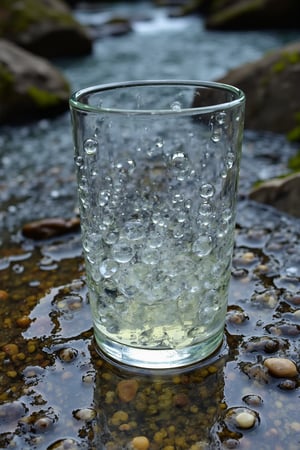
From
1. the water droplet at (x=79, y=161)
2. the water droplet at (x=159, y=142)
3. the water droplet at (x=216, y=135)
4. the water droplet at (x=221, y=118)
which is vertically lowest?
the water droplet at (x=79, y=161)

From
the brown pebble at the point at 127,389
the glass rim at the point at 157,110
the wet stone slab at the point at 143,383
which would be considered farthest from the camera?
the brown pebble at the point at 127,389

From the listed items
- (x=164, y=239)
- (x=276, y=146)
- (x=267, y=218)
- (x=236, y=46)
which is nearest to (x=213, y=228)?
(x=164, y=239)

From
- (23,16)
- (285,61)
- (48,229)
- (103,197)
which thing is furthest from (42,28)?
(103,197)

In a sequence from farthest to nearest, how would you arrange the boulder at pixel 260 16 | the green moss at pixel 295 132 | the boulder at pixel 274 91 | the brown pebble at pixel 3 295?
the boulder at pixel 260 16 < the boulder at pixel 274 91 < the green moss at pixel 295 132 < the brown pebble at pixel 3 295

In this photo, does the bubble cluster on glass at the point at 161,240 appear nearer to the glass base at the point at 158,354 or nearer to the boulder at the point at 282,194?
the glass base at the point at 158,354

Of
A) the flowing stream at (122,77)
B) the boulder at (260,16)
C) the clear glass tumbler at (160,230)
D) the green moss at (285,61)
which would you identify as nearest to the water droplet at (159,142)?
the clear glass tumbler at (160,230)

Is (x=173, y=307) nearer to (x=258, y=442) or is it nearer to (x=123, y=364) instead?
(x=123, y=364)
